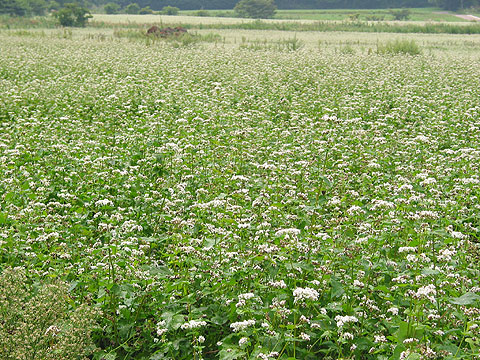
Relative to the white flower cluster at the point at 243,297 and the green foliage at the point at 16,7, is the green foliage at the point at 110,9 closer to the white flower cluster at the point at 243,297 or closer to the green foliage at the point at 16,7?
the green foliage at the point at 16,7

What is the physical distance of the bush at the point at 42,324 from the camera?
3834 mm

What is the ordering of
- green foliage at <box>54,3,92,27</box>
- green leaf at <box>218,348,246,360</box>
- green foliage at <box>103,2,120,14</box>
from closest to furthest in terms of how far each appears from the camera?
green leaf at <box>218,348,246,360</box> → green foliage at <box>54,3,92,27</box> → green foliage at <box>103,2,120,14</box>

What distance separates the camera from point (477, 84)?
680 inches

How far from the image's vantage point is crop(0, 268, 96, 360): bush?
12.6 feet

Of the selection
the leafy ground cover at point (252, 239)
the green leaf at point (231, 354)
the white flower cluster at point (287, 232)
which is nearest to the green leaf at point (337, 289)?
the leafy ground cover at point (252, 239)

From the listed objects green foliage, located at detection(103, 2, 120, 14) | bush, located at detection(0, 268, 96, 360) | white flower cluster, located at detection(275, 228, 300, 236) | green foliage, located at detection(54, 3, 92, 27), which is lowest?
bush, located at detection(0, 268, 96, 360)

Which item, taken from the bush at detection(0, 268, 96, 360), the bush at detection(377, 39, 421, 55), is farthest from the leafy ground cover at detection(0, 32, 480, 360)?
the bush at detection(377, 39, 421, 55)

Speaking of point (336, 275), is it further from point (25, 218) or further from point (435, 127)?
point (435, 127)

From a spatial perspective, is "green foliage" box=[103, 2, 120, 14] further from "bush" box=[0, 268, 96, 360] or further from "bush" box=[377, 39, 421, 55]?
"bush" box=[0, 268, 96, 360]

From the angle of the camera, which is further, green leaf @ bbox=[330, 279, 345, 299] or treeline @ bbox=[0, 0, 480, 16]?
treeline @ bbox=[0, 0, 480, 16]

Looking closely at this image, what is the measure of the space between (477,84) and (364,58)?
8011 millimetres

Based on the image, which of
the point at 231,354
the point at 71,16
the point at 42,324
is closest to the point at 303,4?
the point at 71,16

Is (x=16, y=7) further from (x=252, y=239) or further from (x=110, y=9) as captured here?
(x=252, y=239)

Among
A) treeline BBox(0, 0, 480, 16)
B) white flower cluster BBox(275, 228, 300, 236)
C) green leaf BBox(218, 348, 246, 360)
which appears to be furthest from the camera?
treeline BBox(0, 0, 480, 16)
